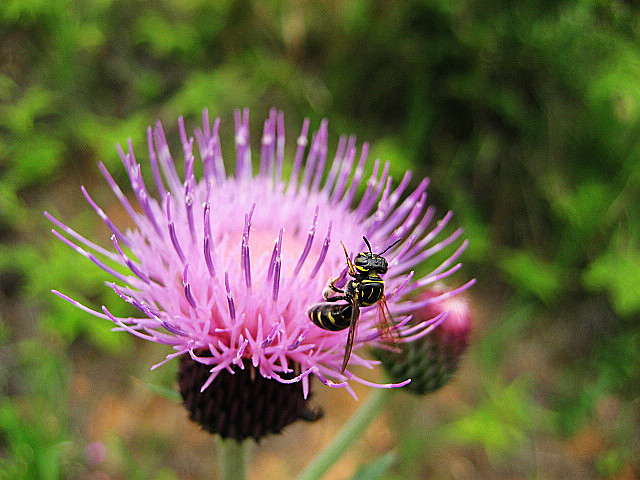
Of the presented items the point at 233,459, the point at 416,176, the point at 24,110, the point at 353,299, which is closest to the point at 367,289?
the point at 353,299

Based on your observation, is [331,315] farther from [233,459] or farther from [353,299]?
[233,459]

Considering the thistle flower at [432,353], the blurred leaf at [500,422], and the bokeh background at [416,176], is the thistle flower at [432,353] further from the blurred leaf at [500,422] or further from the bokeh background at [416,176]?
the blurred leaf at [500,422]

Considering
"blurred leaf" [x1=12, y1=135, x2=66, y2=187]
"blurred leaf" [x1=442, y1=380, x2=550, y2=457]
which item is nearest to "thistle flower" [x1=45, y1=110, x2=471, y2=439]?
"blurred leaf" [x1=442, y1=380, x2=550, y2=457]

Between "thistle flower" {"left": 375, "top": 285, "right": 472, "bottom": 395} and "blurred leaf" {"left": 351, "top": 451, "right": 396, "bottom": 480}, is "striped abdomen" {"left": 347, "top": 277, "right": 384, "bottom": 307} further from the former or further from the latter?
"blurred leaf" {"left": 351, "top": 451, "right": 396, "bottom": 480}

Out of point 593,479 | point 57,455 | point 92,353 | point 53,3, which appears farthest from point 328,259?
point 53,3

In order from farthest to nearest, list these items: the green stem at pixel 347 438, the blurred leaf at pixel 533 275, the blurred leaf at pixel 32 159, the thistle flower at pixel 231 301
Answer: the blurred leaf at pixel 533 275, the blurred leaf at pixel 32 159, the green stem at pixel 347 438, the thistle flower at pixel 231 301

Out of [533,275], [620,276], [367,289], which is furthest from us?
[533,275]

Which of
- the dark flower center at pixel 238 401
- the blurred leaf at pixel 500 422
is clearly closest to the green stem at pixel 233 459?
the dark flower center at pixel 238 401
